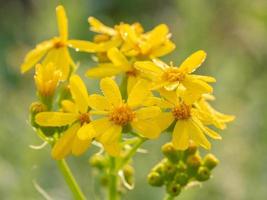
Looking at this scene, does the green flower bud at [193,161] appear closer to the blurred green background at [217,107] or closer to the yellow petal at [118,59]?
the yellow petal at [118,59]

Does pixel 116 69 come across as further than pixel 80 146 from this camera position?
Yes

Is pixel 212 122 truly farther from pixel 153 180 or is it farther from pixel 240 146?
pixel 240 146

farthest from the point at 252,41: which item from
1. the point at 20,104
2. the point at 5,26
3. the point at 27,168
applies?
the point at 27,168

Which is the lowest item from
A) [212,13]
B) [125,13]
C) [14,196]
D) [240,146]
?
[14,196]

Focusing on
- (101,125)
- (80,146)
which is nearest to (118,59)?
(101,125)

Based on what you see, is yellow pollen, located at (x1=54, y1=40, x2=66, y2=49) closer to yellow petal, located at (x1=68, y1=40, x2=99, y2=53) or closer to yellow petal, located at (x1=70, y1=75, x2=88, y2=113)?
yellow petal, located at (x1=68, y1=40, x2=99, y2=53)

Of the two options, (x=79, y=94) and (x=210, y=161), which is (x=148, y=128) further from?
(x=210, y=161)

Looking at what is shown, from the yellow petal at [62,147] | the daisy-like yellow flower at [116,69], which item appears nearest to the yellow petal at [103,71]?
the daisy-like yellow flower at [116,69]
